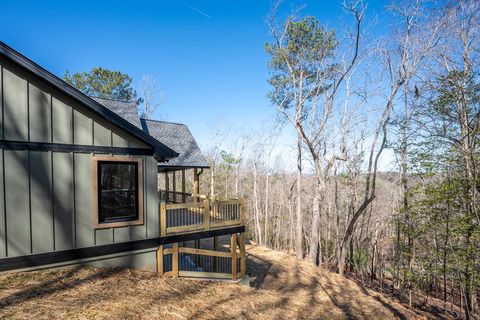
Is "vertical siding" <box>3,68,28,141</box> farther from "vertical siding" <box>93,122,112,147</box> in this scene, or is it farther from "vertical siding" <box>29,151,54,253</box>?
"vertical siding" <box>93,122,112,147</box>

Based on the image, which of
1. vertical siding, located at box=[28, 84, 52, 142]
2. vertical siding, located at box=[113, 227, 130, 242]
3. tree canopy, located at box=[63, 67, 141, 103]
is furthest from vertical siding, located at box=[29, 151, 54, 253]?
tree canopy, located at box=[63, 67, 141, 103]

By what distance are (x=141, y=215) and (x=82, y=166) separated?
1908 mm

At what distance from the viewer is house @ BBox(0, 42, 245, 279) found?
208 inches

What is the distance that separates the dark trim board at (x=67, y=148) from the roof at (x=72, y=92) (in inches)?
14.2

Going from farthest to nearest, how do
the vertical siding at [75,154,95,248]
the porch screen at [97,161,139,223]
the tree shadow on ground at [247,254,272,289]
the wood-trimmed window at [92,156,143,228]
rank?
the tree shadow on ground at [247,254,272,289] → the porch screen at [97,161,139,223] → the wood-trimmed window at [92,156,143,228] → the vertical siding at [75,154,95,248]

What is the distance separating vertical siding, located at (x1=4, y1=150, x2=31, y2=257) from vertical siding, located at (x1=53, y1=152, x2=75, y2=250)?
0.51m

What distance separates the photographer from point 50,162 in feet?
18.4

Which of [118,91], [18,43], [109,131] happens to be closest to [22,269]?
[109,131]

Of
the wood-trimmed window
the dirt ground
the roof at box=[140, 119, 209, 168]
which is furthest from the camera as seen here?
the roof at box=[140, 119, 209, 168]

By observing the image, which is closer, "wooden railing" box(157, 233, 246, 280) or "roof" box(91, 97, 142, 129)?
"wooden railing" box(157, 233, 246, 280)

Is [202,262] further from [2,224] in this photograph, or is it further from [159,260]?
[2,224]

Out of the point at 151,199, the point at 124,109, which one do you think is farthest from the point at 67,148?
the point at 124,109

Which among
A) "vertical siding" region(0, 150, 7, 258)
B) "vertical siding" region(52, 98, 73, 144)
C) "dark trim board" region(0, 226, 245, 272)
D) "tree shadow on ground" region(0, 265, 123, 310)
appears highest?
"vertical siding" region(52, 98, 73, 144)

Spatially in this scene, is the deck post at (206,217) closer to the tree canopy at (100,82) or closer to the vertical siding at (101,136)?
the vertical siding at (101,136)
